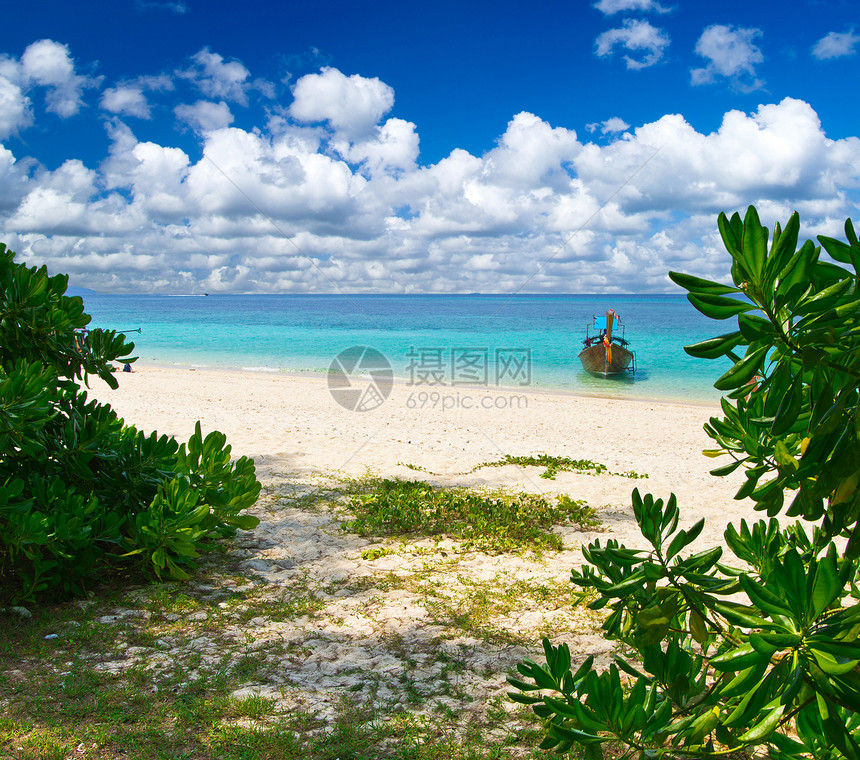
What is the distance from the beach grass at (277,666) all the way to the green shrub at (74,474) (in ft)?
1.02

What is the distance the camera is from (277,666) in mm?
3289

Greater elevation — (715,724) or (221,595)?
(715,724)

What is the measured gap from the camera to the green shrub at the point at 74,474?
3400 millimetres

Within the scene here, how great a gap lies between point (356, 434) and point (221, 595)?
660cm

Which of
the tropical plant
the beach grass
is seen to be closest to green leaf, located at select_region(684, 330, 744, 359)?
the tropical plant

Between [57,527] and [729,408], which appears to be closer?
[729,408]

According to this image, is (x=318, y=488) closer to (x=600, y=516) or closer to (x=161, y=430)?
(x=600, y=516)

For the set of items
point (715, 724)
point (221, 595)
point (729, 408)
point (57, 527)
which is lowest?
point (221, 595)

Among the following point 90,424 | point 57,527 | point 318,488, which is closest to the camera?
point 57,527

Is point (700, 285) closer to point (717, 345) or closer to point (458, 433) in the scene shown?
point (717, 345)

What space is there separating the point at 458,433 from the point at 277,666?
27.4ft

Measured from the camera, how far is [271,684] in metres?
3.09

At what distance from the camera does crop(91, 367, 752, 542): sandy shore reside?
774cm

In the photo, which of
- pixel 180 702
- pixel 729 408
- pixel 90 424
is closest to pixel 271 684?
pixel 180 702
